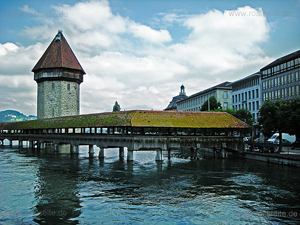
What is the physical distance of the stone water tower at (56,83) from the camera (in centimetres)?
5297

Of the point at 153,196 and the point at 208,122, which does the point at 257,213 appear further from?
the point at 208,122

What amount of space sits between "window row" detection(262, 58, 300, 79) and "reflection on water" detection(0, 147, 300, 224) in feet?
93.4

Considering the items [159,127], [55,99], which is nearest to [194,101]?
[55,99]

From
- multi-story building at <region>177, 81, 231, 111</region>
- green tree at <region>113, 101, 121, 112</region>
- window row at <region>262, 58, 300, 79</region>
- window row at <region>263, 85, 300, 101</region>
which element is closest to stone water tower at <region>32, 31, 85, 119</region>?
multi-story building at <region>177, 81, 231, 111</region>

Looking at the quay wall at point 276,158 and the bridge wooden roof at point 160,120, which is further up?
the bridge wooden roof at point 160,120

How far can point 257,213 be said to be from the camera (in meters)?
11.6

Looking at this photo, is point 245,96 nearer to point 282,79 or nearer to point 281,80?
point 281,80

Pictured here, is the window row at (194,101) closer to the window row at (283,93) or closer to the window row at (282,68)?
the window row at (282,68)

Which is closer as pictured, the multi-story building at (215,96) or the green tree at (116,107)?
the multi-story building at (215,96)

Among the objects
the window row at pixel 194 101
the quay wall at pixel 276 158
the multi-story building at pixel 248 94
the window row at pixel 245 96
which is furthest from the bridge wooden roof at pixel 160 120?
the window row at pixel 194 101

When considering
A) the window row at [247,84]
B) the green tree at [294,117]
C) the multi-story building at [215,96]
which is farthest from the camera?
the multi-story building at [215,96]

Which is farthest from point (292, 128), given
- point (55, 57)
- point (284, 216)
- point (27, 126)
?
point (55, 57)

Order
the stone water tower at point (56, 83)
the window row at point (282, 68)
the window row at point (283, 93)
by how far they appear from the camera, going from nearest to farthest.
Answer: the window row at point (283, 93) → the window row at point (282, 68) → the stone water tower at point (56, 83)

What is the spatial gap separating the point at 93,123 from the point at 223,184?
16904 mm
